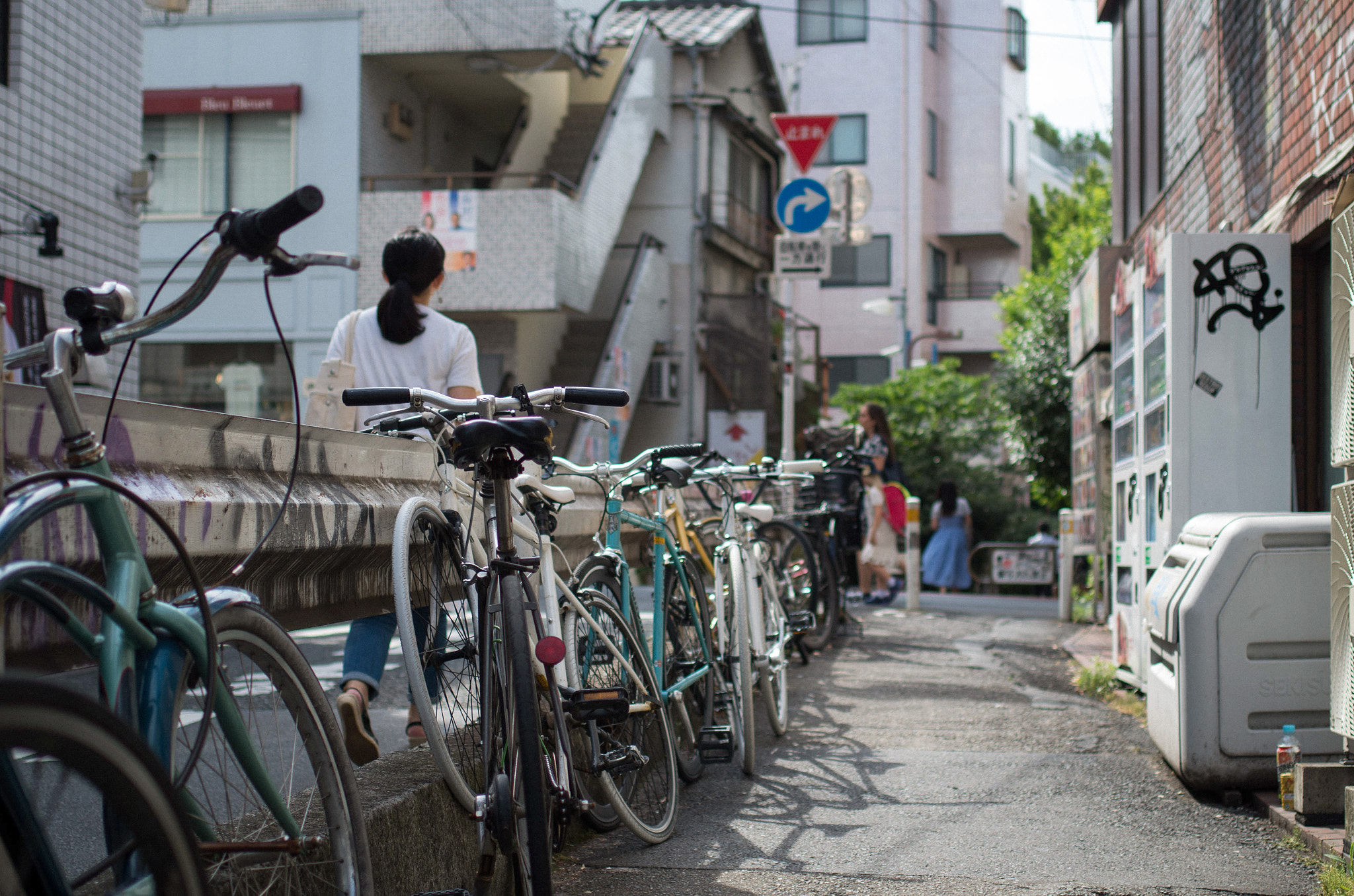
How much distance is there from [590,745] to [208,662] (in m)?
1.79

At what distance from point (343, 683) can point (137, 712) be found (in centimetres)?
160

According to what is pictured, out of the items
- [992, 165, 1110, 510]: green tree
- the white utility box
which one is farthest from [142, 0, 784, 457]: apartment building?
the white utility box

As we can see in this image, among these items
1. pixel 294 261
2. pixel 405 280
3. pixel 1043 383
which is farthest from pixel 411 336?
pixel 1043 383

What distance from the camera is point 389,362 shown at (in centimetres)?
453

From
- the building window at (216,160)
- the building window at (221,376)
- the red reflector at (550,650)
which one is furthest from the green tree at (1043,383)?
the red reflector at (550,650)

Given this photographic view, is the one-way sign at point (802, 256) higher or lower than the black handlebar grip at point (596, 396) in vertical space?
higher

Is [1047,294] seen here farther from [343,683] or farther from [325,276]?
[343,683]

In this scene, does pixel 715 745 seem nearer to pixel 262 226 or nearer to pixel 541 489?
pixel 541 489

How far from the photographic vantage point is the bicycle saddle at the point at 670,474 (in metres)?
4.47

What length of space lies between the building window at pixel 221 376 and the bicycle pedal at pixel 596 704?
15.7 meters

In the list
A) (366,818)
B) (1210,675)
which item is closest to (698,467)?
(1210,675)

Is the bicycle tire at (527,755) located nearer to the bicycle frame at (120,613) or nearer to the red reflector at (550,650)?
the red reflector at (550,650)

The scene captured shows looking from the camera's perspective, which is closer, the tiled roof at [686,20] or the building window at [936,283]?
the tiled roof at [686,20]

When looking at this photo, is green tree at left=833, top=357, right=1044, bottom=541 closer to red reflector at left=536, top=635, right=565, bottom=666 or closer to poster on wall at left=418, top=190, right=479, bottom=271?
poster on wall at left=418, top=190, right=479, bottom=271
